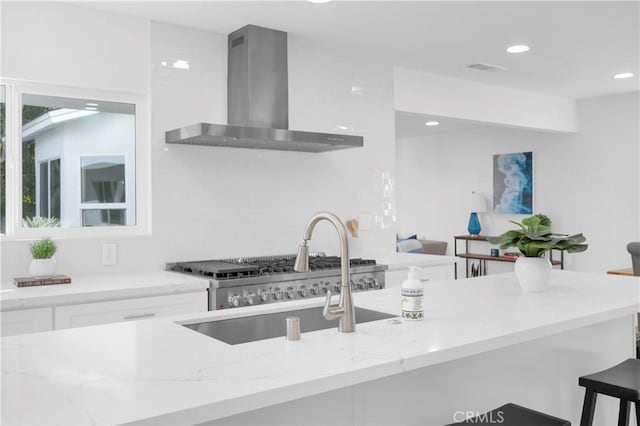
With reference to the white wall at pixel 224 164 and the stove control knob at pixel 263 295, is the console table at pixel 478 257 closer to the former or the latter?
the white wall at pixel 224 164

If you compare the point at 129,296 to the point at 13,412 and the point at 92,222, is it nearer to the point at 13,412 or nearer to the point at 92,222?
the point at 92,222

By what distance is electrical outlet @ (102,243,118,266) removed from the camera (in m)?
3.49

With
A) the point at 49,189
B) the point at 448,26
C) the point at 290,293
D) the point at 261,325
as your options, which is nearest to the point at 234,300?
the point at 290,293

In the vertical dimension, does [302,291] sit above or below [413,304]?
below

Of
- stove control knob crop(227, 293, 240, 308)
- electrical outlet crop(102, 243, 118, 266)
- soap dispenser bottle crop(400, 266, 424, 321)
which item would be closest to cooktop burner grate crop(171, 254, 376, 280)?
stove control knob crop(227, 293, 240, 308)

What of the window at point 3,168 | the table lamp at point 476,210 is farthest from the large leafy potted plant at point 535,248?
the table lamp at point 476,210

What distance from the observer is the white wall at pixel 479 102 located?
512 cm

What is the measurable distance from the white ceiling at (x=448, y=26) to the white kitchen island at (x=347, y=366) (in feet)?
6.37

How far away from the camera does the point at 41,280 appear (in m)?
3.00

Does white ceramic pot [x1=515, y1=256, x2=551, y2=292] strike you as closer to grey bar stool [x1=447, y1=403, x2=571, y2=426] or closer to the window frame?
grey bar stool [x1=447, y1=403, x2=571, y2=426]

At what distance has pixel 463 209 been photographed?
27.8ft

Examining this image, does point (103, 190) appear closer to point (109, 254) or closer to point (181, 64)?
point (109, 254)

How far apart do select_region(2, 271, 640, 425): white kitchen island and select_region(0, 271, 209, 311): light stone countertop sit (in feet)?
3.34

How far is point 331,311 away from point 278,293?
175 cm
